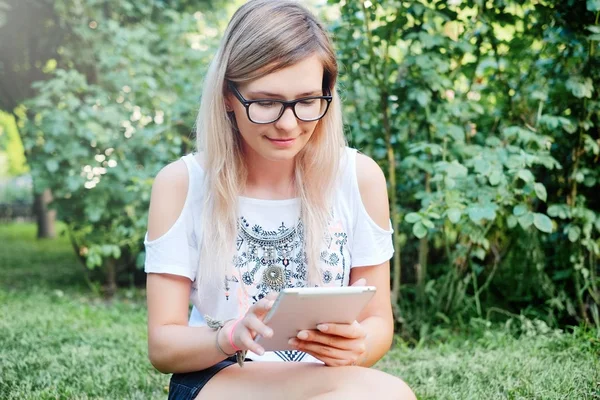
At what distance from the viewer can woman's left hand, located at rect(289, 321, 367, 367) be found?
5.39 feet

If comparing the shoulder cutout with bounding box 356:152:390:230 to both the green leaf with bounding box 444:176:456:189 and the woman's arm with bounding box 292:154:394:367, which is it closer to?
the woman's arm with bounding box 292:154:394:367

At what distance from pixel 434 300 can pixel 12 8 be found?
14.4ft

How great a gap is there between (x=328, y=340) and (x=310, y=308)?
0.20 metres

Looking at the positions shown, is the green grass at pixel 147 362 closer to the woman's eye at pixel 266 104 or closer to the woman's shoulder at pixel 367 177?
the woman's shoulder at pixel 367 177

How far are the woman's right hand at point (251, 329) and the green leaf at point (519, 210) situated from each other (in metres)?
1.84

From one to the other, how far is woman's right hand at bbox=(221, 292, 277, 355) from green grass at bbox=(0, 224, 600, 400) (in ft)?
3.82

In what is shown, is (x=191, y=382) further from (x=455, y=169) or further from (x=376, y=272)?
(x=455, y=169)

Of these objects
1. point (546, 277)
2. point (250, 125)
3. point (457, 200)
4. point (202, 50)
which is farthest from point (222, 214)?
point (202, 50)

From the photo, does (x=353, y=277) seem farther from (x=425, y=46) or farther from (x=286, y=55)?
(x=425, y=46)

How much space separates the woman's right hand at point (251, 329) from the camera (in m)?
1.53

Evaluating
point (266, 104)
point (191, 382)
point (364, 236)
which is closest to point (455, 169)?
point (364, 236)

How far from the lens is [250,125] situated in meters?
1.87

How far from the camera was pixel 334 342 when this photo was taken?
5.55 feet

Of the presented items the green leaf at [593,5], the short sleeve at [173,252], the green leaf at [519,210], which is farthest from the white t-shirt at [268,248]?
the green leaf at [593,5]
